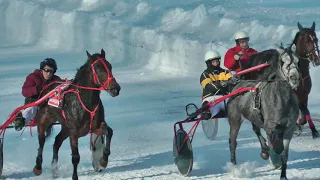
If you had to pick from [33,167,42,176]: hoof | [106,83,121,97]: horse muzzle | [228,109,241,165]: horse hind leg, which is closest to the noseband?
[106,83,121,97]: horse muzzle

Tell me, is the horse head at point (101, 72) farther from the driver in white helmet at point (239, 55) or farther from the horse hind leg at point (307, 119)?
the horse hind leg at point (307, 119)

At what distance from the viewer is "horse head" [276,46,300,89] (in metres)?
9.15

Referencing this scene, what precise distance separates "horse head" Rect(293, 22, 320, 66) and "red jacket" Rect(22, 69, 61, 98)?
369 cm

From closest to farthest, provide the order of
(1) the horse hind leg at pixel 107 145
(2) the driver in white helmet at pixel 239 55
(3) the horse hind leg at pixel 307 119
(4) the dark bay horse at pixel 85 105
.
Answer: (4) the dark bay horse at pixel 85 105 → (1) the horse hind leg at pixel 107 145 → (2) the driver in white helmet at pixel 239 55 → (3) the horse hind leg at pixel 307 119

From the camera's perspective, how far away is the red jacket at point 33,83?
10875mm

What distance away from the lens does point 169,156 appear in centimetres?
1206

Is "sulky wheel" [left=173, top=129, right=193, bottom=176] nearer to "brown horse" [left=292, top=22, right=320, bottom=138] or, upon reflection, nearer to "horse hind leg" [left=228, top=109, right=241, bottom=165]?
"horse hind leg" [left=228, top=109, right=241, bottom=165]

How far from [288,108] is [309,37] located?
2782 millimetres

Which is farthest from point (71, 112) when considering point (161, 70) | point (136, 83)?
point (161, 70)

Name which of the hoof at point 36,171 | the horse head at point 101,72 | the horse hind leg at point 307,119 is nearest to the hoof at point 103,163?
the hoof at point 36,171

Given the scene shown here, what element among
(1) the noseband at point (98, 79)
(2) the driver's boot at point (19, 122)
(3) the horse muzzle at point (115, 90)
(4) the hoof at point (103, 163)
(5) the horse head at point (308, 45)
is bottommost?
(4) the hoof at point (103, 163)

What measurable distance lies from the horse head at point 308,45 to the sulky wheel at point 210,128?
1.91m

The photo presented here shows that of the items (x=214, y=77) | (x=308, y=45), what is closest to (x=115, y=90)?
(x=214, y=77)

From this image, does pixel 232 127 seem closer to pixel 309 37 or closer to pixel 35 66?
pixel 309 37
